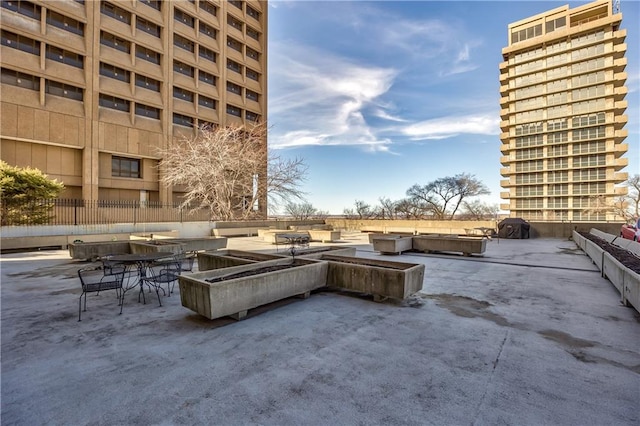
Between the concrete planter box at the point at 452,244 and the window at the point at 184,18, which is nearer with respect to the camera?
the concrete planter box at the point at 452,244

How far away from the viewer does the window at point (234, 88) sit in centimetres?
3728

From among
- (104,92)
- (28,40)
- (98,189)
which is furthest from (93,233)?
(28,40)

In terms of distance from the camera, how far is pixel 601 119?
50562mm

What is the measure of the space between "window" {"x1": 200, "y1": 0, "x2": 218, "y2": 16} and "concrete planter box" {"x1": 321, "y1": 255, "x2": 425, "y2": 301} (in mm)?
38819

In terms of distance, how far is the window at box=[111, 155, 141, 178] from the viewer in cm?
2783

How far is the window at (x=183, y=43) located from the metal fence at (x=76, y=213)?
16.8 meters

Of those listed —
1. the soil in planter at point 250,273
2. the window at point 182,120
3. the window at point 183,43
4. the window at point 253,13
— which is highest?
the window at point 253,13

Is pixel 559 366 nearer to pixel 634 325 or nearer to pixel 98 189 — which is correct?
pixel 634 325

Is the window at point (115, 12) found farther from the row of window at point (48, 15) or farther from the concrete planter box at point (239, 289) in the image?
the concrete planter box at point (239, 289)

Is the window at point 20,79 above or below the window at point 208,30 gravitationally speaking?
below

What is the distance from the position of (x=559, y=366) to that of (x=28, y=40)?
34.7m

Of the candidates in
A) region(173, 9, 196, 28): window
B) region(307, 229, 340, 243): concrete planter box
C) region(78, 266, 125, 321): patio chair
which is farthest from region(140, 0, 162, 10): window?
region(78, 266, 125, 321): patio chair

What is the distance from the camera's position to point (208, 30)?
35.3 m

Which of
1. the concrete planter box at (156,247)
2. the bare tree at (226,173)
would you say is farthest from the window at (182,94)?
the concrete planter box at (156,247)
